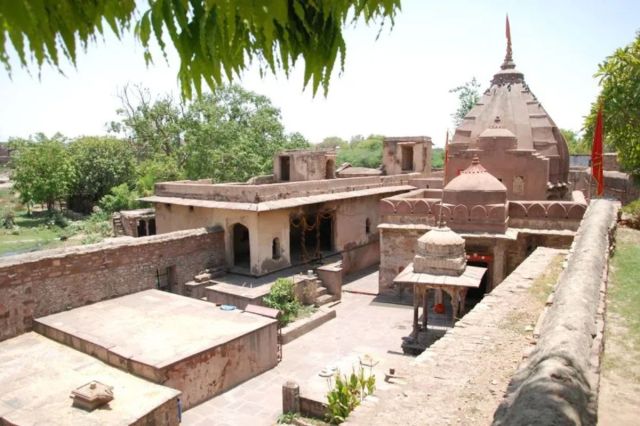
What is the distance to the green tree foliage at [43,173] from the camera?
33.5 meters

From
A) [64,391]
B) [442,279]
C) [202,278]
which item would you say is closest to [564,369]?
[64,391]

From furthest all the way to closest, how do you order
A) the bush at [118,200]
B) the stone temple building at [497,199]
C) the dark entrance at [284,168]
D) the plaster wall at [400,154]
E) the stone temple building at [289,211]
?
the bush at [118,200] < the plaster wall at [400,154] < the dark entrance at [284,168] < the stone temple building at [289,211] < the stone temple building at [497,199]

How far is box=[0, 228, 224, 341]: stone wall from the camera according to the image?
11180 millimetres

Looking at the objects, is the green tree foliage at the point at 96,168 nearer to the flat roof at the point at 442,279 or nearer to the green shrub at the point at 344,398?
the flat roof at the point at 442,279

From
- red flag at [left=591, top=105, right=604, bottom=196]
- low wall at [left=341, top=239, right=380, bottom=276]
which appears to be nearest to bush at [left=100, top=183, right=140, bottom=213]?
low wall at [left=341, top=239, right=380, bottom=276]

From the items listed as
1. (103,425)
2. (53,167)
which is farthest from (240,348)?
(53,167)

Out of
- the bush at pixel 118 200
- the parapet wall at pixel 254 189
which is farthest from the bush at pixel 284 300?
the bush at pixel 118 200

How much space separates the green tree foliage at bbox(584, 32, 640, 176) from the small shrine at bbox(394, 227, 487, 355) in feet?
15.1

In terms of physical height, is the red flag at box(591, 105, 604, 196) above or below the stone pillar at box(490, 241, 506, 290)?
above

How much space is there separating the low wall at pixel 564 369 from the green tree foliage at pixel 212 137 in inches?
856

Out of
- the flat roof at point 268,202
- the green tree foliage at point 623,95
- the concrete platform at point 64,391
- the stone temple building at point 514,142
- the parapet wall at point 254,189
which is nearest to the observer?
the concrete platform at point 64,391

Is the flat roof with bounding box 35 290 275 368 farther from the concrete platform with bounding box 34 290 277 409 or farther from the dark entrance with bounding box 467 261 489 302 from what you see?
the dark entrance with bounding box 467 261 489 302

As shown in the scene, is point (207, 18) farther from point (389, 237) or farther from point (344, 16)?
point (389, 237)

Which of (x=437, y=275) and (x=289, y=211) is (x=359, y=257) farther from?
(x=437, y=275)
